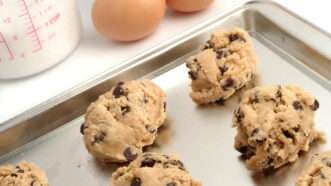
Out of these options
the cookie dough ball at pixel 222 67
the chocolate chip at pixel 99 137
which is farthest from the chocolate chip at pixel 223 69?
the chocolate chip at pixel 99 137

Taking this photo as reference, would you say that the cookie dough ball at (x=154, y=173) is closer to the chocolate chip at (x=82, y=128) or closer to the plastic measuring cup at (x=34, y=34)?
the chocolate chip at (x=82, y=128)

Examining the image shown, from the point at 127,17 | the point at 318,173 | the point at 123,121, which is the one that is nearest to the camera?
the point at 318,173

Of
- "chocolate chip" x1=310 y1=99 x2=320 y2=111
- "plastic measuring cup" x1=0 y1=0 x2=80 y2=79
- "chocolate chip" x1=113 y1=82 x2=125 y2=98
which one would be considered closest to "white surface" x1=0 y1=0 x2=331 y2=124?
"plastic measuring cup" x1=0 y1=0 x2=80 y2=79

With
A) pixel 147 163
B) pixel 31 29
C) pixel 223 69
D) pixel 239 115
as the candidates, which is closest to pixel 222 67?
pixel 223 69

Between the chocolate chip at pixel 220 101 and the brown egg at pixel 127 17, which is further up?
the brown egg at pixel 127 17

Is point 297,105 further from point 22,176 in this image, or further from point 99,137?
point 22,176

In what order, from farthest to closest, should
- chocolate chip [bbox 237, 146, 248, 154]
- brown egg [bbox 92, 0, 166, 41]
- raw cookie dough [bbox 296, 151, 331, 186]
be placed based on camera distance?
brown egg [bbox 92, 0, 166, 41] → chocolate chip [bbox 237, 146, 248, 154] → raw cookie dough [bbox 296, 151, 331, 186]

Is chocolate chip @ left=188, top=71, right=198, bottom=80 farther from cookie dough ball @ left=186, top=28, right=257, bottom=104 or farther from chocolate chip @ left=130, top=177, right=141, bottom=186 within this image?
chocolate chip @ left=130, top=177, right=141, bottom=186
